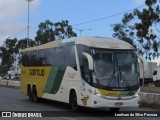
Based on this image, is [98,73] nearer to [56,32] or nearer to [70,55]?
[70,55]

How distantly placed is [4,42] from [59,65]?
89793 millimetres

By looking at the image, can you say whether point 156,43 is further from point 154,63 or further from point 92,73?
point 92,73

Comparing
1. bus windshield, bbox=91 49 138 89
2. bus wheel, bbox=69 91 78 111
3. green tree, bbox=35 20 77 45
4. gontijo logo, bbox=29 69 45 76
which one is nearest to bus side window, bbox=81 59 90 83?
bus windshield, bbox=91 49 138 89

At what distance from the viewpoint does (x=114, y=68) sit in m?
18.4

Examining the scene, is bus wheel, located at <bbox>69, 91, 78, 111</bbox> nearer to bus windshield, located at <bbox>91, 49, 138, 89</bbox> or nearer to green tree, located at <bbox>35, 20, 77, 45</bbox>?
bus windshield, located at <bbox>91, 49, 138, 89</bbox>

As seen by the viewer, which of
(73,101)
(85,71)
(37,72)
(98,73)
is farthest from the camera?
(37,72)

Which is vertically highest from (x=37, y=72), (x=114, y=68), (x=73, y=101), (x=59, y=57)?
(x=59, y=57)

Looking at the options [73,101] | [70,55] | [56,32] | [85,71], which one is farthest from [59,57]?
[56,32]

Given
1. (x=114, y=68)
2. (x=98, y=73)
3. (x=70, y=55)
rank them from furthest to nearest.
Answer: (x=70, y=55), (x=114, y=68), (x=98, y=73)

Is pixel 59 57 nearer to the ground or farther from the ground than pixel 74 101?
farther from the ground

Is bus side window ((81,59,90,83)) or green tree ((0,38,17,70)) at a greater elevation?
green tree ((0,38,17,70))

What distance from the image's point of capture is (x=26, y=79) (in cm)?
2797

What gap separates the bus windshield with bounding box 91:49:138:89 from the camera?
18.2 m

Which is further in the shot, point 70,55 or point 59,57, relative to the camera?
point 59,57
